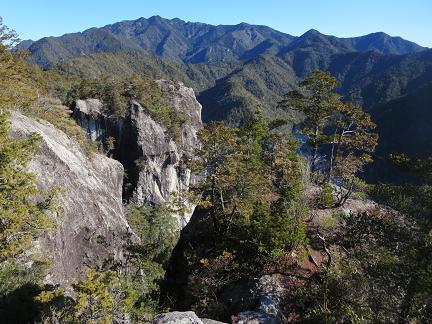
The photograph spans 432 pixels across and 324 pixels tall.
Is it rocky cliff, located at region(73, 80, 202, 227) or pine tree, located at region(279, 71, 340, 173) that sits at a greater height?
pine tree, located at region(279, 71, 340, 173)

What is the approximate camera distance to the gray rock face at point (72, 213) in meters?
20.4

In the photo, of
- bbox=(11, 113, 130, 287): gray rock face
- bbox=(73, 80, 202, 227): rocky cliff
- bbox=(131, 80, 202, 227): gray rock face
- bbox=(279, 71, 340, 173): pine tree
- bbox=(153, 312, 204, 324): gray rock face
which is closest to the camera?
bbox=(153, 312, 204, 324): gray rock face

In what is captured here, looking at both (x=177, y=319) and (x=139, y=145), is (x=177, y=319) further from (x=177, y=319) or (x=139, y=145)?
(x=139, y=145)

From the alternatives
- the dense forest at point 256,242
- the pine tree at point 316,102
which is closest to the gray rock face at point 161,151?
the dense forest at point 256,242

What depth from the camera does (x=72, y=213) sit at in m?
22.5

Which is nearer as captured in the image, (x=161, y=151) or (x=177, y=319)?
(x=177, y=319)

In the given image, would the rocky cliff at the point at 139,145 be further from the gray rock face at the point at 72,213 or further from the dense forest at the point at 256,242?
the gray rock face at the point at 72,213

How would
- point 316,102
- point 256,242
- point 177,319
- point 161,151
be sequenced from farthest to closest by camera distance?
1. point 161,151
2. point 316,102
3. point 256,242
4. point 177,319

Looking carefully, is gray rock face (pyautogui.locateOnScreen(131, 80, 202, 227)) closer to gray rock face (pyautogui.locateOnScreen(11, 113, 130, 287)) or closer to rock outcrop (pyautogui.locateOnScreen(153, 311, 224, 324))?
gray rock face (pyautogui.locateOnScreen(11, 113, 130, 287))

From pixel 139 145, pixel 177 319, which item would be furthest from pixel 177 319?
pixel 139 145

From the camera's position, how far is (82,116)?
7288 centimetres

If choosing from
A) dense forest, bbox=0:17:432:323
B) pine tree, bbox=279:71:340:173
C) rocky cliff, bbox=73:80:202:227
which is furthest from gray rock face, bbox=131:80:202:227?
pine tree, bbox=279:71:340:173

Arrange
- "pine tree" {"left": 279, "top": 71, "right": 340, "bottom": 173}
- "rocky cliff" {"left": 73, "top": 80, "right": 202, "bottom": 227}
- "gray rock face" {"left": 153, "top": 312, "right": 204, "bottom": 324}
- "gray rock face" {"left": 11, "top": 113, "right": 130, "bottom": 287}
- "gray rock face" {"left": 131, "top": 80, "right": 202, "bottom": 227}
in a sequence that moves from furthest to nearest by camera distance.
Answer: "gray rock face" {"left": 131, "top": 80, "right": 202, "bottom": 227}, "rocky cliff" {"left": 73, "top": 80, "right": 202, "bottom": 227}, "pine tree" {"left": 279, "top": 71, "right": 340, "bottom": 173}, "gray rock face" {"left": 11, "top": 113, "right": 130, "bottom": 287}, "gray rock face" {"left": 153, "top": 312, "right": 204, "bottom": 324}

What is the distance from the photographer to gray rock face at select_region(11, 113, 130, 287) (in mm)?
20384
